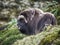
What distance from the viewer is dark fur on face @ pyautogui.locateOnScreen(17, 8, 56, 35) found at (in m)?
9.13

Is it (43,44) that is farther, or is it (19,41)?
(19,41)

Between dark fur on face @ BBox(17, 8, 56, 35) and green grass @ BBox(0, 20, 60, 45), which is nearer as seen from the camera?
green grass @ BBox(0, 20, 60, 45)

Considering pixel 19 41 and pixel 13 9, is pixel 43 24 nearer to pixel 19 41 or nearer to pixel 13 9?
pixel 19 41

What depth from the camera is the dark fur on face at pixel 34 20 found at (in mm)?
9133

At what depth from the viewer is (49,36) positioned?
7.24m

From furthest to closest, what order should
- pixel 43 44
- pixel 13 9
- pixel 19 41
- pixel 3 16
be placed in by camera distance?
pixel 13 9
pixel 3 16
pixel 19 41
pixel 43 44

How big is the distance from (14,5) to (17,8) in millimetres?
525

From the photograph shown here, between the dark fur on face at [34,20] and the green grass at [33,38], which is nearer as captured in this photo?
the green grass at [33,38]

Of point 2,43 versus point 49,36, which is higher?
point 49,36

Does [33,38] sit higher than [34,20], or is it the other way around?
[34,20]

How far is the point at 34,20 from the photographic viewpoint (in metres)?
9.32

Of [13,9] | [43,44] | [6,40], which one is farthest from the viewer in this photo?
[13,9]

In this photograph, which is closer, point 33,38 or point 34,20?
point 33,38

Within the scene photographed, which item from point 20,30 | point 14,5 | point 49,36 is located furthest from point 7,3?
point 49,36
